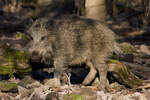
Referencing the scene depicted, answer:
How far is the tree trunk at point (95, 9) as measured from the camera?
23.5 feet

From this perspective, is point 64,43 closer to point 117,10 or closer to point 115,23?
point 115,23

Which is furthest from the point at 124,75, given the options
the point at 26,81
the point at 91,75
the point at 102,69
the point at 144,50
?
the point at 144,50

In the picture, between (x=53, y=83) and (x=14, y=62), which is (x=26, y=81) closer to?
(x=14, y=62)

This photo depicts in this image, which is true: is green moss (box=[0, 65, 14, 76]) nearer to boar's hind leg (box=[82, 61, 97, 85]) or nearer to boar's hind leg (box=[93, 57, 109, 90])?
boar's hind leg (box=[82, 61, 97, 85])

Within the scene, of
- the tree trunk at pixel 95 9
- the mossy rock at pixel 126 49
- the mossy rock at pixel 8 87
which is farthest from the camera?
the mossy rock at pixel 126 49

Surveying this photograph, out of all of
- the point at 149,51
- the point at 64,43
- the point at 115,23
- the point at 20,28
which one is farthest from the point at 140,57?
the point at 115,23

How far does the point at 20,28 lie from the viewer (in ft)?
37.1

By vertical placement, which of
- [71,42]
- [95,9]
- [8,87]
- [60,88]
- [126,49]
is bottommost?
[60,88]

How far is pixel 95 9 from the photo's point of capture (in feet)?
23.6

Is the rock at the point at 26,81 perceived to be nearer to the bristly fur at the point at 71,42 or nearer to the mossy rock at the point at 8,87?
the mossy rock at the point at 8,87

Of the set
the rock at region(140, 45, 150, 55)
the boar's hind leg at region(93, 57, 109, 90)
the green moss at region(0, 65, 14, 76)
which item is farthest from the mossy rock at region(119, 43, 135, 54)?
the green moss at region(0, 65, 14, 76)

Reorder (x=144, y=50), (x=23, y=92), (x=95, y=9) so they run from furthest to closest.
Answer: (x=144, y=50), (x=95, y=9), (x=23, y=92)

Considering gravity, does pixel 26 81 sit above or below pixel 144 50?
below

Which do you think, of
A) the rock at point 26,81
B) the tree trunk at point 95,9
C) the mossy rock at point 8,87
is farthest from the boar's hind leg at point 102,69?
the tree trunk at point 95,9
